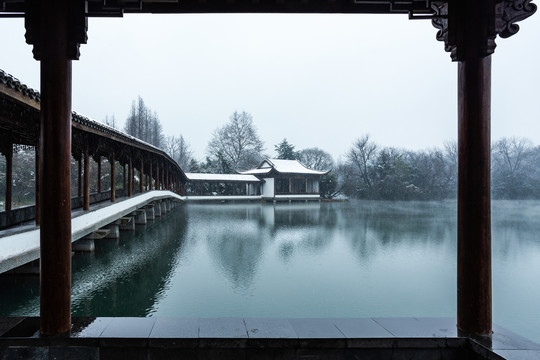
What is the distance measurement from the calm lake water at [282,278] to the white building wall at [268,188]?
74.5 ft

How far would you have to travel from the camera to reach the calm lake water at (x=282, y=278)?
22.5 feet

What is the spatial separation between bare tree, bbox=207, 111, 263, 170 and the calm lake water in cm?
3717

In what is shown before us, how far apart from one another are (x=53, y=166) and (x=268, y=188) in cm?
3570

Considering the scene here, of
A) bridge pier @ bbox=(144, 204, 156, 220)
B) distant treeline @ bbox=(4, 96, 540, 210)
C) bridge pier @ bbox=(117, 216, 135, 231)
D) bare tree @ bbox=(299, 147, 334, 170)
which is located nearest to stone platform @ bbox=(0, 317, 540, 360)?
bridge pier @ bbox=(117, 216, 135, 231)

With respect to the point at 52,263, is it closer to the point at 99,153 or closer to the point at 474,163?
the point at 474,163

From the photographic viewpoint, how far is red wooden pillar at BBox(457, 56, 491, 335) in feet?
10.1

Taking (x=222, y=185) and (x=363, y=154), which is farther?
(x=363, y=154)

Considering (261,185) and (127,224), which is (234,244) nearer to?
(127,224)

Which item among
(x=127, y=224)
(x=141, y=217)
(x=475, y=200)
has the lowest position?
(x=127, y=224)

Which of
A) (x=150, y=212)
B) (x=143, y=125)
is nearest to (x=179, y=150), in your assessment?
(x=143, y=125)

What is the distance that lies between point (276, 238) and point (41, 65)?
11910 mm

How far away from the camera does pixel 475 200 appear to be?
3.09 metres

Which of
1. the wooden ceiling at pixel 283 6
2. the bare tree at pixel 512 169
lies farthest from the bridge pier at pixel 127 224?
the bare tree at pixel 512 169

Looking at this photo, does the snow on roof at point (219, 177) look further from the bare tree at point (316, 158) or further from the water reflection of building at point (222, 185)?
the bare tree at point (316, 158)
